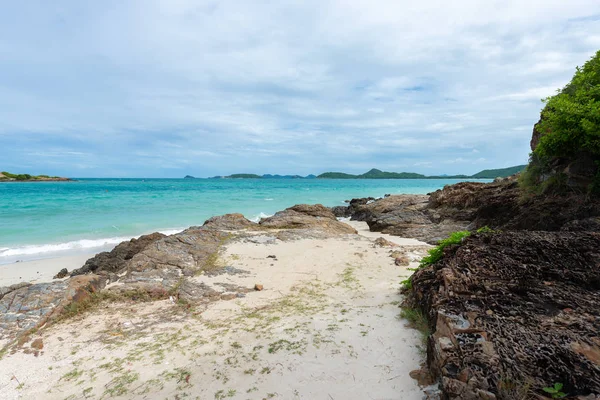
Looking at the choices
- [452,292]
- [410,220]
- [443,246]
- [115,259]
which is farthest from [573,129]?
[115,259]

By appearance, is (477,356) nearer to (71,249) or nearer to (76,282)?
(76,282)

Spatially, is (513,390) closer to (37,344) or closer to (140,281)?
(37,344)

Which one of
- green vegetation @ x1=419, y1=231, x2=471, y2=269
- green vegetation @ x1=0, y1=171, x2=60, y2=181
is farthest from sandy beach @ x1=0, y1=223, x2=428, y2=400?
green vegetation @ x1=0, y1=171, x2=60, y2=181

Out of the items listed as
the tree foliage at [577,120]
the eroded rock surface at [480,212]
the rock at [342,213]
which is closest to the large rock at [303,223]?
the eroded rock surface at [480,212]

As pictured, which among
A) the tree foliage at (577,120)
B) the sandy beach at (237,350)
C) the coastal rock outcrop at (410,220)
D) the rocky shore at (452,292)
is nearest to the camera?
the rocky shore at (452,292)

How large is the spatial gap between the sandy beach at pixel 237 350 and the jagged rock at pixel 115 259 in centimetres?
411

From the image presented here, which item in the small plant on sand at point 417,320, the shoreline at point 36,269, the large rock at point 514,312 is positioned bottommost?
the shoreline at point 36,269

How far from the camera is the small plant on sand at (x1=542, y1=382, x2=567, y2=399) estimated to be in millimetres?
2469

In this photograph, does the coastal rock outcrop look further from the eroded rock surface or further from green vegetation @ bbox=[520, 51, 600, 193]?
green vegetation @ bbox=[520, 51, 600, 193]

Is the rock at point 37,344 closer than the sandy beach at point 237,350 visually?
No

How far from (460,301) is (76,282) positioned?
7.22m

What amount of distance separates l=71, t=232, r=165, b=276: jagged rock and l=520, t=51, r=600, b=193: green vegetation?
13455 millimetres

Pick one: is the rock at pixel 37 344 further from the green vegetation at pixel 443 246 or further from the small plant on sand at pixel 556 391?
the green vegetation at pixel 443 246

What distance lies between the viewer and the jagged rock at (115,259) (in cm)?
980
